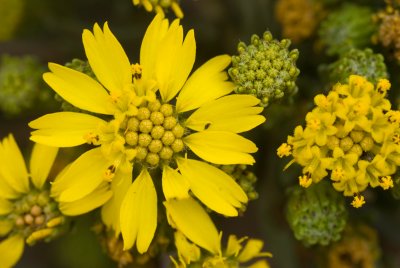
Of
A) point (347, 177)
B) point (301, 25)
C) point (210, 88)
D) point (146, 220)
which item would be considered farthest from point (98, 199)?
point (301, 25)

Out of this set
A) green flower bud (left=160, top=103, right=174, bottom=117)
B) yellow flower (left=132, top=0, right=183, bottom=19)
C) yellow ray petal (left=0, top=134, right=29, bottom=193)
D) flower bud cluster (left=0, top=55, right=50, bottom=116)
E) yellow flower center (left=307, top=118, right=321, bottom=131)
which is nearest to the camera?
yellow flower center (left=307, top=118, right=321, bottom=131)

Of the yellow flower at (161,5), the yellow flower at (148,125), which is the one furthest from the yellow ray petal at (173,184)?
the yellow flower at (161,5)

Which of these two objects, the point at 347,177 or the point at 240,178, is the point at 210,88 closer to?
the point at 240,178

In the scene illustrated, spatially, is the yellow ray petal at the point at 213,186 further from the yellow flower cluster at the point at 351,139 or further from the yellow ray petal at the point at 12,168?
the yellow ray petal at the point at 12,168

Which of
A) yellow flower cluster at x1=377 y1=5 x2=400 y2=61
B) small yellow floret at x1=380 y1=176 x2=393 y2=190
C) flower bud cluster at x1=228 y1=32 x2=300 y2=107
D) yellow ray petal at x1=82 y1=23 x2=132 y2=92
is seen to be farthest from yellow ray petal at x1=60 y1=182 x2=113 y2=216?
yellow flower cluster at x1=377 y1=5 x2=400 y2=61

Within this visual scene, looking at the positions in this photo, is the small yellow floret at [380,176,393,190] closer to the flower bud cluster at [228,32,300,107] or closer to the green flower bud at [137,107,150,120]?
the flower bud cluster at [228,32,300,107]
